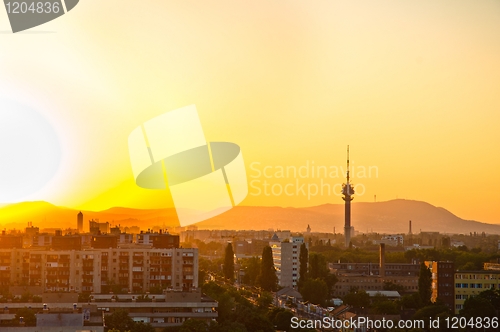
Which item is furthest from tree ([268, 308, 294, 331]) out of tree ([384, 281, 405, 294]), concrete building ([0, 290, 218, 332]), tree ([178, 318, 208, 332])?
tree ([384, 281, 405, 294])

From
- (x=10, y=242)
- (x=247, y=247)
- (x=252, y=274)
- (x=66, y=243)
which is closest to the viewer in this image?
(x=66, y=243)

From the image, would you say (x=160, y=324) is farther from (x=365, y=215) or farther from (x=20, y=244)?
(x=365, y=215)

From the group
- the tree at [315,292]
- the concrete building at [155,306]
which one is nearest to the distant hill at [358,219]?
the tree at [315,292]

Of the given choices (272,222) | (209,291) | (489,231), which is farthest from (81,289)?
(489,231)

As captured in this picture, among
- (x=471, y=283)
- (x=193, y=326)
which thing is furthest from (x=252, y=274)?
(x=193, y=326)

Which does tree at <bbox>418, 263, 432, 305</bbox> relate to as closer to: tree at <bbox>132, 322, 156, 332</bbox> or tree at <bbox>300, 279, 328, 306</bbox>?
tree at <bbox>300, 279, 328, 306</bbox>

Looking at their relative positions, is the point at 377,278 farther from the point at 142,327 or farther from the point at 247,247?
the point at 247,247

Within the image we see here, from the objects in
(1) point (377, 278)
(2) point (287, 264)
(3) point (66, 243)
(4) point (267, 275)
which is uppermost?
(3) point (66, 243)

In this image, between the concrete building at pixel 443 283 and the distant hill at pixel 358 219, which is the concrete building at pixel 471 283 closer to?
the concrete building at pixel 443 283
